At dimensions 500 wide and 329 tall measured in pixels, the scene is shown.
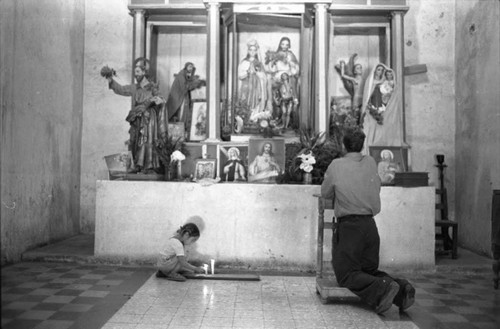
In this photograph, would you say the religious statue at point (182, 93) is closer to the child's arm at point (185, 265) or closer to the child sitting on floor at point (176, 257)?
the child sitting on floor at point (176, 257)

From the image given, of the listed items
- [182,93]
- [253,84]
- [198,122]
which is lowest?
[198,122]

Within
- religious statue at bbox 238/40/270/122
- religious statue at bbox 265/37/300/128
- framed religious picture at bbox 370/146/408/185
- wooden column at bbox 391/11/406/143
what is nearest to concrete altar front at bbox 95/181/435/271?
framed religious picture at bbox 370/146/408/185

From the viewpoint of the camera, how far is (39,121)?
721 cm

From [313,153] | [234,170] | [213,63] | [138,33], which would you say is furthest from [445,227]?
[138,33]

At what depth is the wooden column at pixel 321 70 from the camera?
778 cm

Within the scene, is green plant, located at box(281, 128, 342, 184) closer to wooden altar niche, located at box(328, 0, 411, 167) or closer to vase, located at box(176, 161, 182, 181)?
wooden altar niche, located at box(328, 0, 411, 167)

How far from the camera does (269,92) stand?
8.20m

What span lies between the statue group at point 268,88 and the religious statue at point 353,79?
2.98ft

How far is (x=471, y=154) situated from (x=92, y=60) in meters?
7.11

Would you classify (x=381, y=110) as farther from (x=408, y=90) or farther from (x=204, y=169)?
(x=204, y=169)

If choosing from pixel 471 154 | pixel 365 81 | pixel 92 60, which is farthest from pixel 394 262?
pixel 92 60

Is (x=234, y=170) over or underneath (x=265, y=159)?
underneath

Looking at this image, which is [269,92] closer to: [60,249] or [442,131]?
[442,131]

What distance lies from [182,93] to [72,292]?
14.5 feet
